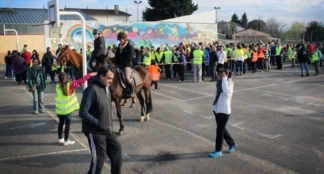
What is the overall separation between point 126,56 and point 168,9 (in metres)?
49.7

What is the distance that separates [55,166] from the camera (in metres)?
6.94

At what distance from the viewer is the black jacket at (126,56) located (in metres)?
9.90

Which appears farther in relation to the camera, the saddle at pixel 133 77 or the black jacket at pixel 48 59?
the black jacket at pixel 48 59

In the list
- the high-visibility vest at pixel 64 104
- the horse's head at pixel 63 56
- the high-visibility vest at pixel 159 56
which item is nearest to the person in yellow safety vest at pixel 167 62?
the high-visibility vest at pixel 159 56

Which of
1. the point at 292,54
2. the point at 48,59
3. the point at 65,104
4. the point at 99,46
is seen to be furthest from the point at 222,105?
the point at 292,54

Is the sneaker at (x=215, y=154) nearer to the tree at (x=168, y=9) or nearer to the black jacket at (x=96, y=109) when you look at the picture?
the black jacket at (x=96, y=109)

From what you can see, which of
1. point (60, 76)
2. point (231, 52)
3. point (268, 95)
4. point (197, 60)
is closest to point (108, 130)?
point (60, 76)

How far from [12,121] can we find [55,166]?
15.6 ft

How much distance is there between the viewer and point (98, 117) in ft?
18.0

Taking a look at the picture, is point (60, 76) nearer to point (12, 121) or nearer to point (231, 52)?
point (12, 121)

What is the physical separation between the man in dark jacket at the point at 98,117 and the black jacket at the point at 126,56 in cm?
437

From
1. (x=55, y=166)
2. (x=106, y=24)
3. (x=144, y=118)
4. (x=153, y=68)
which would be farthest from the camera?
(x=106, y=24)

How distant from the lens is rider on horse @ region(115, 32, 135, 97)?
32.2 feet

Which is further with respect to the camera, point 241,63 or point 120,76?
point 241,63
